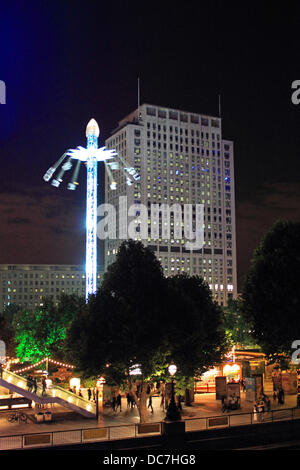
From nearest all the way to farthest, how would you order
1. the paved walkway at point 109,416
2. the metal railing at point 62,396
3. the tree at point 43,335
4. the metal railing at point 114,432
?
the metal railing at point 114,432 → the paved walkway at point 109,416 → the metal railing at point 62,396 → the tree at point 43,335

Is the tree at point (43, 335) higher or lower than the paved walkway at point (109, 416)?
higher

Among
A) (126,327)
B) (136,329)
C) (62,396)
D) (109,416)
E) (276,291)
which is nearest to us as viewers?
(126,327)

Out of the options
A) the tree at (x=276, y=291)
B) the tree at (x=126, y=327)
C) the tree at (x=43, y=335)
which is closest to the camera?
the tree at (x=126, y=327)

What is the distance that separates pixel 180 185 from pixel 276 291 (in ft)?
494

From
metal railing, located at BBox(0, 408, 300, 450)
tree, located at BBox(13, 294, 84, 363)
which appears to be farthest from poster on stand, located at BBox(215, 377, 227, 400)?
tree, located at BBox(13, 294, 84, 363)

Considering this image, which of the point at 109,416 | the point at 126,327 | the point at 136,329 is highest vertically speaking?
the point at 126,327

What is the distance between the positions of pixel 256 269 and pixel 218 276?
150213 millimetres

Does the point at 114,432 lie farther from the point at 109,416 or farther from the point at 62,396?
the point at 62,396

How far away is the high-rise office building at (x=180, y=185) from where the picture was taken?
17900 centimetres

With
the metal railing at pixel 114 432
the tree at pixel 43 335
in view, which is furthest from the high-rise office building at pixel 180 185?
the metal railing at pixel 114 432

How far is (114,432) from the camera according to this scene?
98.7 ft

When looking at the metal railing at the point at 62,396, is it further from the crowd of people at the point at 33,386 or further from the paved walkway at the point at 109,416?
the paved walkway at the point at 109,416

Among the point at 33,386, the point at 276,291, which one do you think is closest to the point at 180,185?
the point at 33,386

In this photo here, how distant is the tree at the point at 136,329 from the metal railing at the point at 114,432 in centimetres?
414
